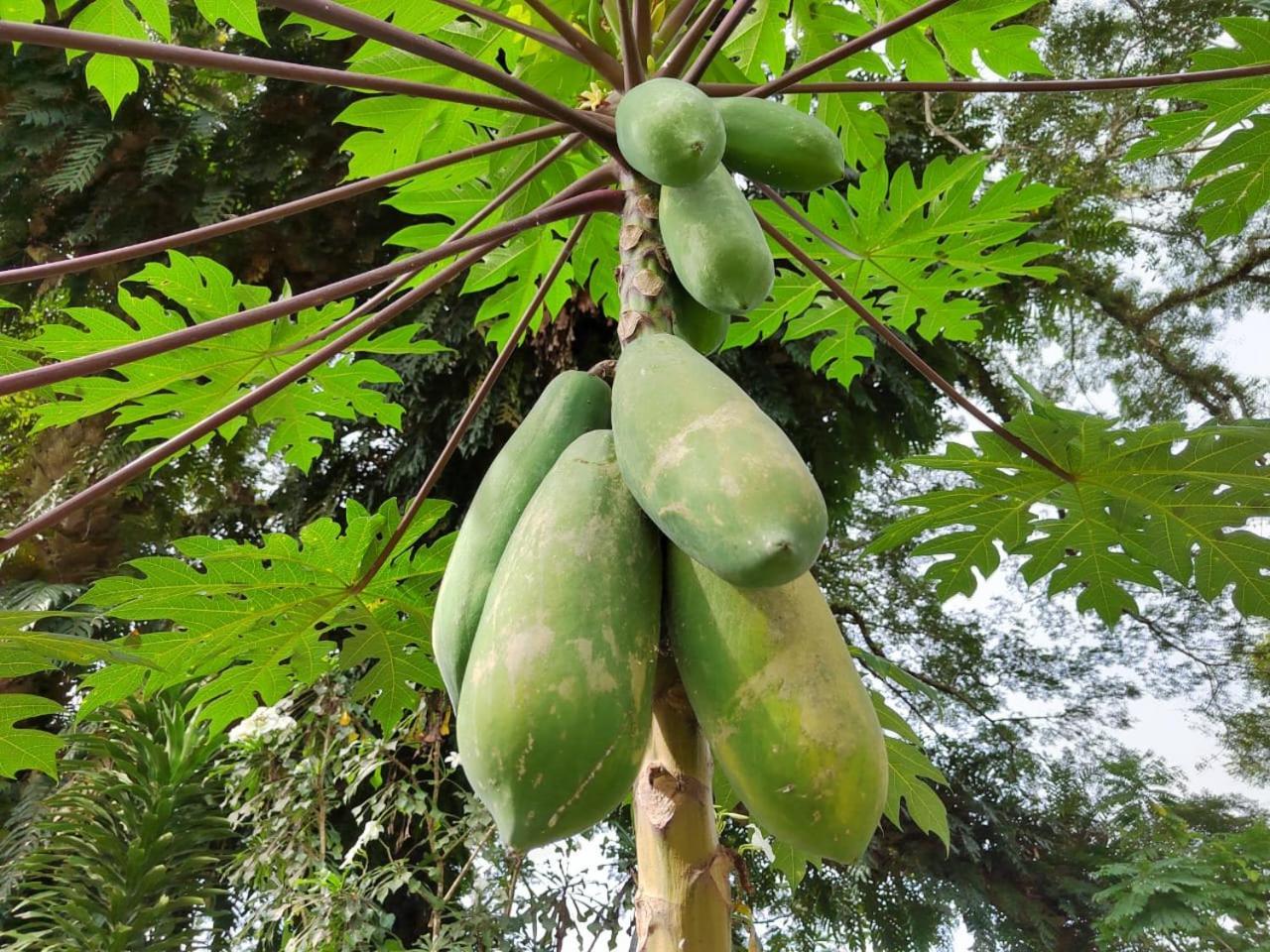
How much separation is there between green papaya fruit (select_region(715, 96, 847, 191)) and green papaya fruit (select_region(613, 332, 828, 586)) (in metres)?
0.27

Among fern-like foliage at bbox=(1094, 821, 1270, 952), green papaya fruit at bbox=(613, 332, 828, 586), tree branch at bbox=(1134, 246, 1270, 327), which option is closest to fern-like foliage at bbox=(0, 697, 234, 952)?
green papaya fruit at bbox=(613, 332, 828, 586)

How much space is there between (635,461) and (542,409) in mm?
218

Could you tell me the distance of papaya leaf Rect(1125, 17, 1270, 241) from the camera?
127cm

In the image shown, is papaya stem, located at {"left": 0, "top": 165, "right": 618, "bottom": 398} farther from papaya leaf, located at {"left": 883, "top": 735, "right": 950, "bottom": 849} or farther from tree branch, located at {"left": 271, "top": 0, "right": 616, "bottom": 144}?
papaya leaf, located at {"left": 883, "top": 735, "right": 950, "bottom": 849}

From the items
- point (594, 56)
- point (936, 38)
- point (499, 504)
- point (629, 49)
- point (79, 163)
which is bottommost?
point (499, 504)

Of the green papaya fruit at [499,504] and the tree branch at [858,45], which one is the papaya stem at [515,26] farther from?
the green papaya fruit at [499,504]

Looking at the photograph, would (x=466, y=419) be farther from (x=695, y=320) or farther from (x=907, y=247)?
(x=907, y=247)

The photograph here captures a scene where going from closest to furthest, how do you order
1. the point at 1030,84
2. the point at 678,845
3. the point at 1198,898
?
1. the point at 678,845
2. the point at 1030,84
3. the point at 1198,898

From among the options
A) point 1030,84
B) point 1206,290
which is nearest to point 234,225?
point 1030,84

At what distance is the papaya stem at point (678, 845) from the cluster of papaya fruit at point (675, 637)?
5 cm

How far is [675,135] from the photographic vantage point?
64cm

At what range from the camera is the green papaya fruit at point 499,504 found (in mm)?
625

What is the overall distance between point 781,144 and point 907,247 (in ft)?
2.40

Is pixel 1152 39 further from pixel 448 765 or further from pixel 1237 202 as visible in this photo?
pixel 448 765
